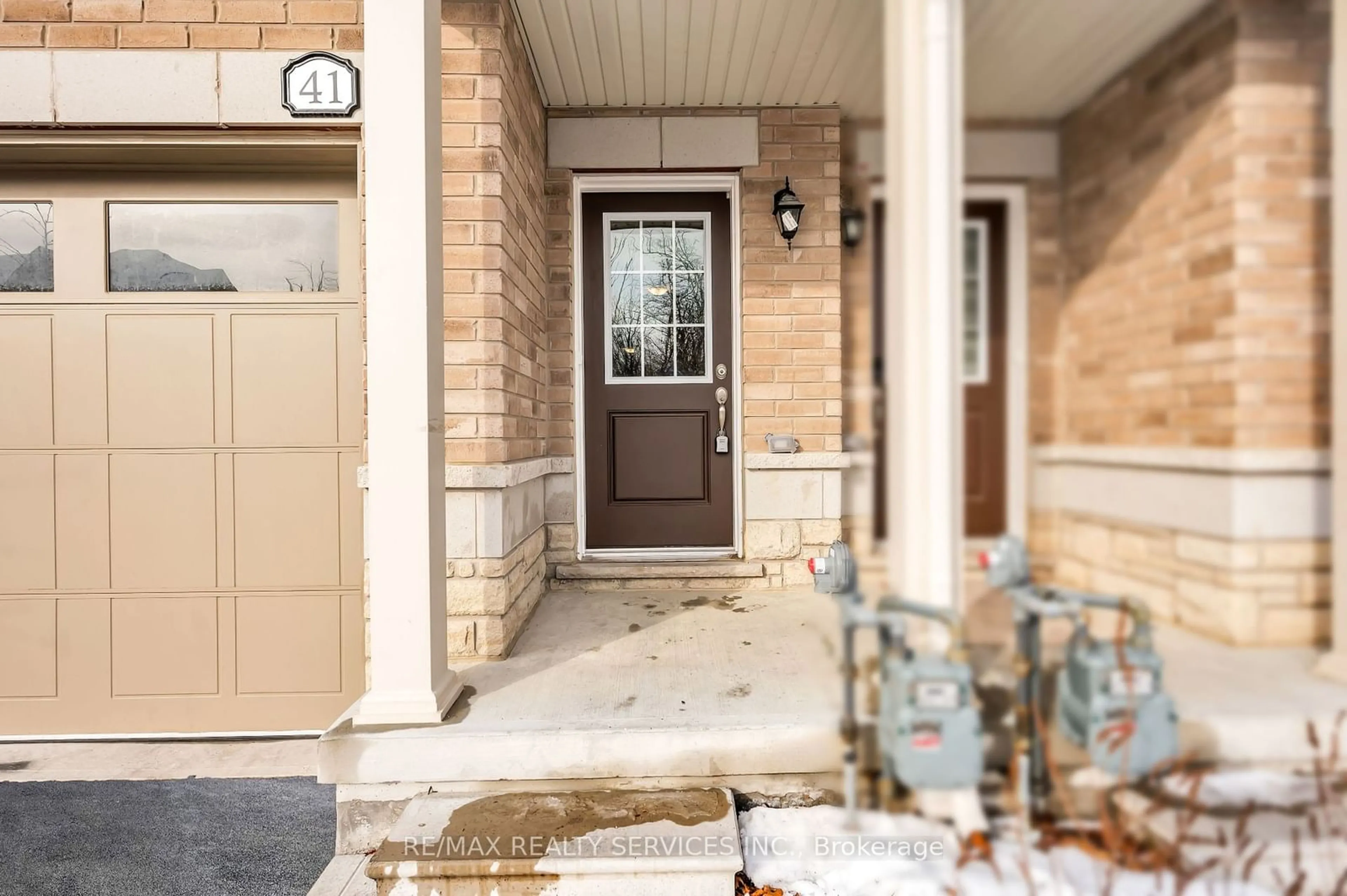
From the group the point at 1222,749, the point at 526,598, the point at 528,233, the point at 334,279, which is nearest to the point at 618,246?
the point at 528,233

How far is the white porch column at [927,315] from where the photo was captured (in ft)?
2.24

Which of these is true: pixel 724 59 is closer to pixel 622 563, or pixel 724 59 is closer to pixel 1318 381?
pixel 622 563

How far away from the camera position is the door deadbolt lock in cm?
318

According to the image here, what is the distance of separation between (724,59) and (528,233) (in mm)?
1052

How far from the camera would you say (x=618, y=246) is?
126 inches

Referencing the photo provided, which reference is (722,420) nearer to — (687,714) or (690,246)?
(690,246)

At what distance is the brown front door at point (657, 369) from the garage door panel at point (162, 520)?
153cm

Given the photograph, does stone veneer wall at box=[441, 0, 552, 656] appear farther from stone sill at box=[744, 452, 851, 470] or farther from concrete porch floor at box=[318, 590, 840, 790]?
stone sill at box=[744, 452, 851, 470]

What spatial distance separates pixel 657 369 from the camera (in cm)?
323

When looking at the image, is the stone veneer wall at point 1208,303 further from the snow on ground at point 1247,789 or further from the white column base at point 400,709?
the white column base at point 400,709

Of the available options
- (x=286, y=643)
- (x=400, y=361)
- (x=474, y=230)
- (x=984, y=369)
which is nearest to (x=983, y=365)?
(x=984, y=369)

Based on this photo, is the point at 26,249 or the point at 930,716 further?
the point at 26,249

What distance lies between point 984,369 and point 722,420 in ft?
8.28

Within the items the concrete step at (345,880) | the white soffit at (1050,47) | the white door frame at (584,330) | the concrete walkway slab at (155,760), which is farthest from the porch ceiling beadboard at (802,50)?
the concrete walkway slab at (155,760)
